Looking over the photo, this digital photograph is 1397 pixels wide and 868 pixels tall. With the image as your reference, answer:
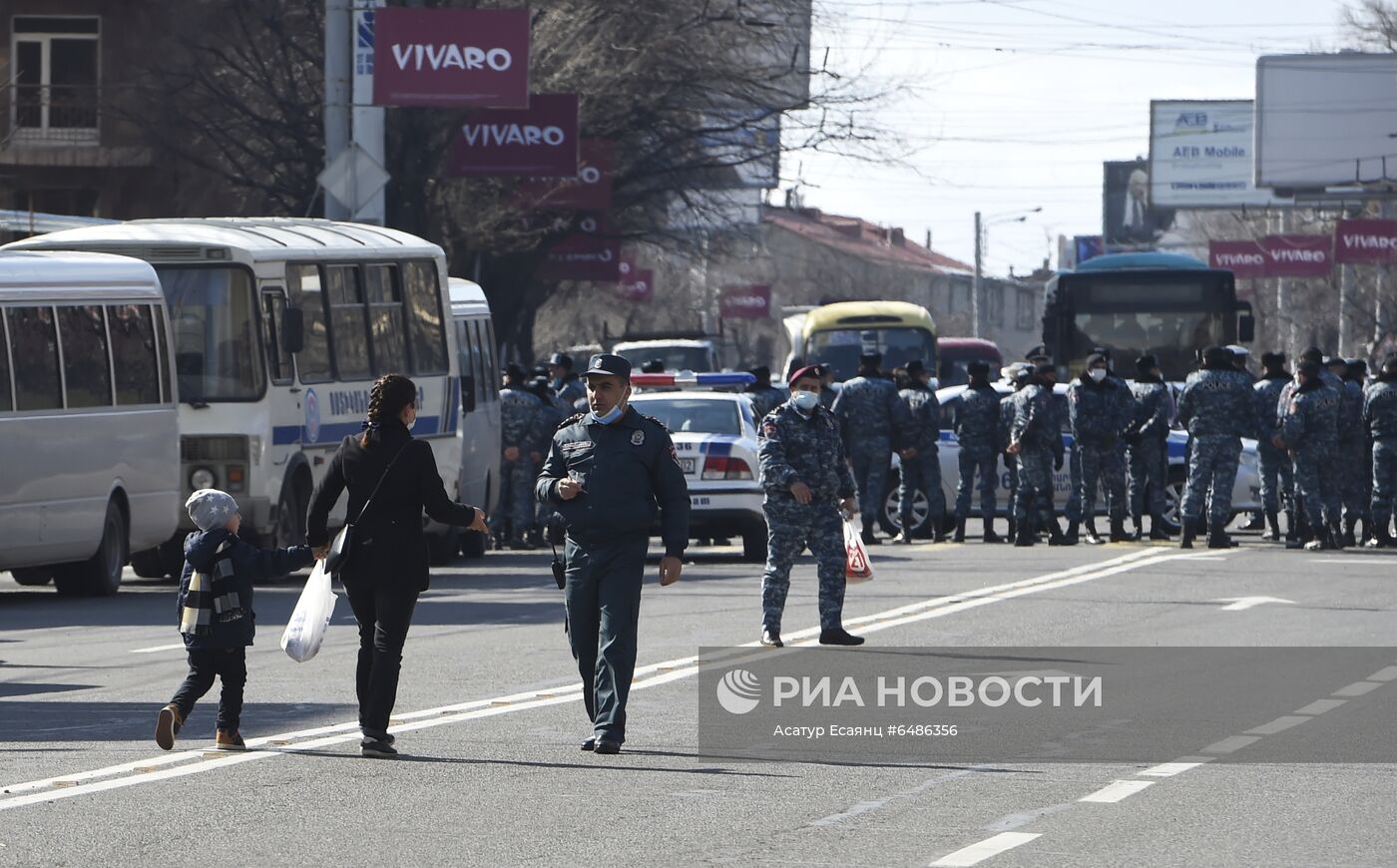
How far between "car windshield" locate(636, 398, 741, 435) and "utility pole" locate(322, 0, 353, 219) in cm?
614

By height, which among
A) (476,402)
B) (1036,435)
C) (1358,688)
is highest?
(476,402)

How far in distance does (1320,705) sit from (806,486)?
3.32m

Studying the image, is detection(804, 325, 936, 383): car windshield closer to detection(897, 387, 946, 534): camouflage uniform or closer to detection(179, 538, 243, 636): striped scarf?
detection(897, 387, 946, 534): camouflage uniform

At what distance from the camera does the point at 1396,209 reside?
77812 mm

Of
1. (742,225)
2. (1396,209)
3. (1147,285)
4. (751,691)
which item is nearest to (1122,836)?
(751,691)

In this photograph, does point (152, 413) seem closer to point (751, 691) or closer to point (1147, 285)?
point (751, 691)

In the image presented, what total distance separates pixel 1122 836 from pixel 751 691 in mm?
4322

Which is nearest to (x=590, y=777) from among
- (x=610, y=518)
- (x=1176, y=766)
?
(x=610, y=518)

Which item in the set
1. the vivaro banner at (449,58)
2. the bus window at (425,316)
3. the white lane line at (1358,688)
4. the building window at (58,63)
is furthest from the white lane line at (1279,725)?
the building window at (58,63)

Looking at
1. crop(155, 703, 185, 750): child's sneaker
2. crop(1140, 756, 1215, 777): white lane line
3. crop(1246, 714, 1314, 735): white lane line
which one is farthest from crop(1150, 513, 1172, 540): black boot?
crop(155, 703, 185, 750): child's sneaker

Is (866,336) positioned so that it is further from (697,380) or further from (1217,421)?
(1217,421)

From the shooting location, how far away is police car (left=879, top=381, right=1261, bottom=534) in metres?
26.3

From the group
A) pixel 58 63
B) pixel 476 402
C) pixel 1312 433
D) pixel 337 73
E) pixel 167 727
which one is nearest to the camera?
pixel 167 727

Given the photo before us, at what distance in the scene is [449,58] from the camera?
27.8m
